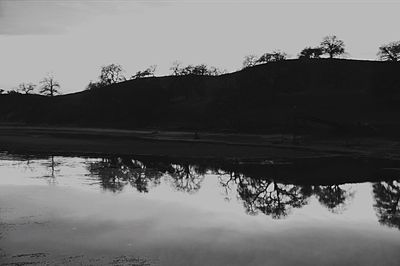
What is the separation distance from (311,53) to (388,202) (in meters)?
119

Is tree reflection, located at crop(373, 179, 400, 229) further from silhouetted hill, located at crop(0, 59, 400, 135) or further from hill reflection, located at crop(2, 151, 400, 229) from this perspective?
silhouetted hill, located at crop(0, 59, 400, 135)

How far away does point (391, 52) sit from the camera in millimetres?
106188

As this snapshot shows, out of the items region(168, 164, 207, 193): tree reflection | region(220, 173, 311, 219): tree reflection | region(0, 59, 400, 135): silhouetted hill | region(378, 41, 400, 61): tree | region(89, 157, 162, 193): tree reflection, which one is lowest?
region(220, 173, 311, 219): tree reflection

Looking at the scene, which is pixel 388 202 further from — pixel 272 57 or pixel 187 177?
pixel 272 57

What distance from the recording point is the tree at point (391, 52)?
342 feet

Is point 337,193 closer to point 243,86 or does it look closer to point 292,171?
point 292,171

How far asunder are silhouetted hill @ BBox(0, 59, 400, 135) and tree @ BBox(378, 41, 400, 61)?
3.39m

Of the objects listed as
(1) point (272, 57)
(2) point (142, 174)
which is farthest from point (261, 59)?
Answer: (2) point (142, 174)

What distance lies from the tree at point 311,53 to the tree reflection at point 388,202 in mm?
110278

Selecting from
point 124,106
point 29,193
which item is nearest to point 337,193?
point 29,193

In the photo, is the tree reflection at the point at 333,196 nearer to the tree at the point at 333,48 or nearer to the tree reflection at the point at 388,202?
the tree reflection at the point at 388,202

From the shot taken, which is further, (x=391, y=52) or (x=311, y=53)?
(x=311, y=53)

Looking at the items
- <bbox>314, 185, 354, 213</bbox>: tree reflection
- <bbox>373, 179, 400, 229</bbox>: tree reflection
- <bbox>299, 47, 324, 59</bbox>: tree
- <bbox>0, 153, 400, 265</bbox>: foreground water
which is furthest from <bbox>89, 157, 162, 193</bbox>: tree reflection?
<bbox>299, 47, 324, 59</bbox>: tree

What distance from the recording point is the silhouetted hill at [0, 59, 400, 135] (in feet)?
265
